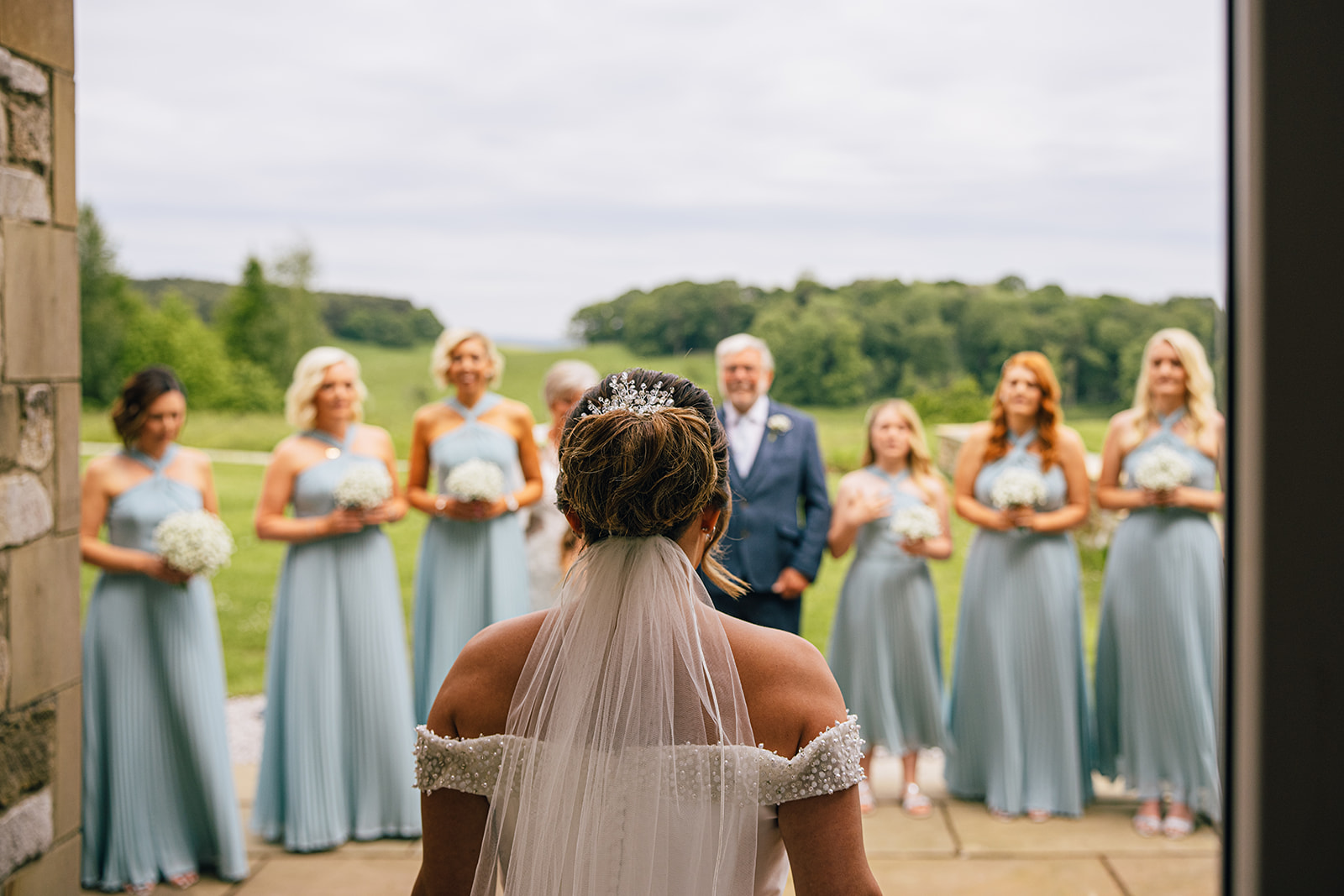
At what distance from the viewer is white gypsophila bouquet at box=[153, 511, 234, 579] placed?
3865 millimetres

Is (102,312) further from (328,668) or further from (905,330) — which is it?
(905,330)

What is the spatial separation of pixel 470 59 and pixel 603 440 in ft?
34.4

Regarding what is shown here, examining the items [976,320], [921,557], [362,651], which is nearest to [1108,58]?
[976,320]

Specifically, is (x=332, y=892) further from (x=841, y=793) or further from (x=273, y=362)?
(x=273, y=362)

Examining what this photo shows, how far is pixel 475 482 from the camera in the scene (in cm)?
454

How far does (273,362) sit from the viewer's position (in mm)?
11211

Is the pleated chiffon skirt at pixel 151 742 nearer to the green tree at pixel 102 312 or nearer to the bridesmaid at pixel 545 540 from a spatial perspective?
the bridesmaid at pixel 545 540

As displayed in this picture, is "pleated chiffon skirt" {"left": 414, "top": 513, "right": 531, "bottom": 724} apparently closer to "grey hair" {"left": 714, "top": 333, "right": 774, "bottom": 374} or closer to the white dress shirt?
the white dress shirt

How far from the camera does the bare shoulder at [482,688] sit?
1.60m

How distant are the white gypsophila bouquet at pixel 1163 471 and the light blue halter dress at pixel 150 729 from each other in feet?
13.3

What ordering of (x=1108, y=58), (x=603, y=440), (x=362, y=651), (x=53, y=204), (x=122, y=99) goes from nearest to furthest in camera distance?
(x=603, y=440) → (x=53, y=204) → (x=362, y=651) → (x=1108, y=58) → (x=122, y=99)

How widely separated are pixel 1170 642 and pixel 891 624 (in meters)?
1.23

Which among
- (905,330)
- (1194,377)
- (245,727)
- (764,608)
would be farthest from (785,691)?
(905,330)

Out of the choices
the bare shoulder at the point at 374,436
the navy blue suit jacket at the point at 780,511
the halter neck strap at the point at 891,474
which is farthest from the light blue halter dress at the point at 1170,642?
the bare shoulder at the point at 374,436
